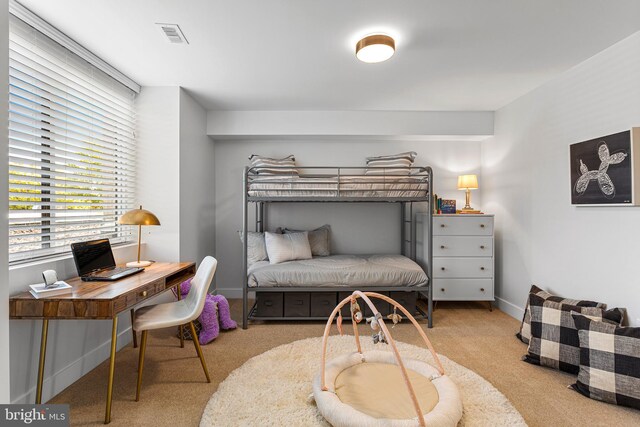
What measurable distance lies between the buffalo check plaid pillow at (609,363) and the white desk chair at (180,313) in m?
2.50

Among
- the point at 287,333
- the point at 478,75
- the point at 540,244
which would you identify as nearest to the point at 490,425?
the point at 287,333

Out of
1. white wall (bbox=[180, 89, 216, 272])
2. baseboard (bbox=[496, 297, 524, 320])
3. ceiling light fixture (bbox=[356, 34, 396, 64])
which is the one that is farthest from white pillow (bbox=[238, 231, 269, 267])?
baseboard (bbox=[496, 297, 524, 320])

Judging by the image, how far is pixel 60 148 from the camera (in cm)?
228

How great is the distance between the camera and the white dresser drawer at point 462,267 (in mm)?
3705

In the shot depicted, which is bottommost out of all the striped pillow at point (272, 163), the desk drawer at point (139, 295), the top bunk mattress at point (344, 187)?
the desk drawer at point (139, 295)

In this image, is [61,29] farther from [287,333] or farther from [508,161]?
[508,161]

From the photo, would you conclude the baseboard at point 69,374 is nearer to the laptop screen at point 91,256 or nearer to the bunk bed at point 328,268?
the laptop screen at point 91,256

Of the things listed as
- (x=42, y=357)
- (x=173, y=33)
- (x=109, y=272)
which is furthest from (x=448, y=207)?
(x=42, y=357)

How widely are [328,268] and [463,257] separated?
1.57m

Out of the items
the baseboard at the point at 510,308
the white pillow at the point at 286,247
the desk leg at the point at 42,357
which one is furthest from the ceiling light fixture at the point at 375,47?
the baseboard at the point at 510,308

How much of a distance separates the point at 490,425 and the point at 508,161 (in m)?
2.93

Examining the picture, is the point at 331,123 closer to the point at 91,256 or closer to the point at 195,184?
the point at 195,184

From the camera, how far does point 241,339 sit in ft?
9.92

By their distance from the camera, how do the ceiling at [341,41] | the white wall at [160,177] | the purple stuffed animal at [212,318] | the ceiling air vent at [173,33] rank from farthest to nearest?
the white wall at [160,177]
the purple stuffed animal at [212,318]
the ceiling air vent at [173,33]
the ceiling at [341,41]
